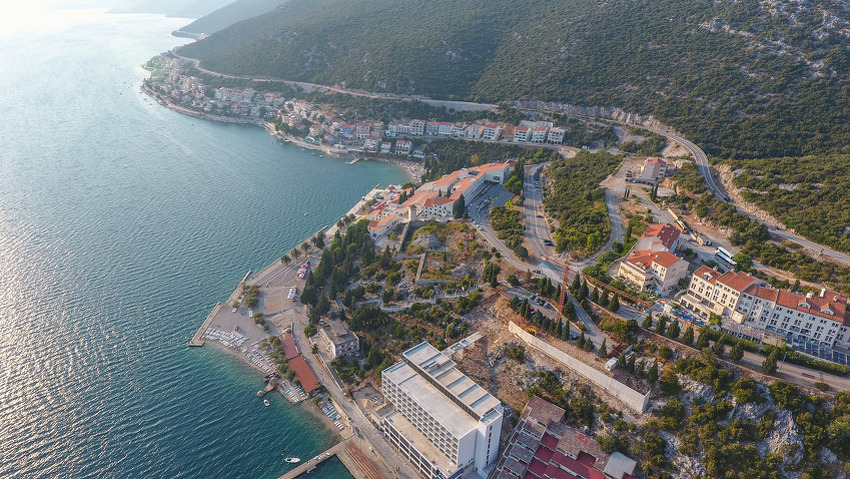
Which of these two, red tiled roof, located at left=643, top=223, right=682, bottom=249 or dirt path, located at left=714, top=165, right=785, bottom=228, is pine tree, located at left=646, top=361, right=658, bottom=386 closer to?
red tiled roof, located at left=643, top=223, right=682, bottom=249

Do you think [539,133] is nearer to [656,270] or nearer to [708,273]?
[656,270]

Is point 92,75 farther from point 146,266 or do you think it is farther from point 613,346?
point 613,346

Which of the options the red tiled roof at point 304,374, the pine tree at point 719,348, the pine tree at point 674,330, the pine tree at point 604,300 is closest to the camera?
the pine tree at point 719,348

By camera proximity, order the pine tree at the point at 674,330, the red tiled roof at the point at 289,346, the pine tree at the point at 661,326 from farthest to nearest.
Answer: the red tiled roof at the point at 289,346, the pine tree at the point at 661,326, the pine tree at the point at 674,330

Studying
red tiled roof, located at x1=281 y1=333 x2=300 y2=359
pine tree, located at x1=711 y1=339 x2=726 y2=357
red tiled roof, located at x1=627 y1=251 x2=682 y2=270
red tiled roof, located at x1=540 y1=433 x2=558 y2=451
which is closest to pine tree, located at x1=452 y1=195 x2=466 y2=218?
red tiled roof, located at x1=627 y1=251 x2=682 y2=270

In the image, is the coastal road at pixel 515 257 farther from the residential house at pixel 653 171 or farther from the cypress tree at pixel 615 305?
the residential house at pixel 653 171

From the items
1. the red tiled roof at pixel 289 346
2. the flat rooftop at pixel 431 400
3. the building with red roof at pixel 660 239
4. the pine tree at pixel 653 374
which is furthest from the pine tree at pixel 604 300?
the red tiled roof at pixel 289 346

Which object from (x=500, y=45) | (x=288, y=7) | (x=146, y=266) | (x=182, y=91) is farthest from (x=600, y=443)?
(x=288, y=7)

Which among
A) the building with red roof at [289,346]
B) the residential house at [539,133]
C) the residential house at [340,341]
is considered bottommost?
the building with red roof at [289,346]
